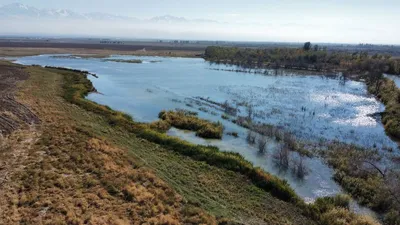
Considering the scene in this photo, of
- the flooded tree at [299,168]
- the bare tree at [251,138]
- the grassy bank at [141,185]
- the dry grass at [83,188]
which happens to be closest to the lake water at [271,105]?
the flooded tree at [299,168]

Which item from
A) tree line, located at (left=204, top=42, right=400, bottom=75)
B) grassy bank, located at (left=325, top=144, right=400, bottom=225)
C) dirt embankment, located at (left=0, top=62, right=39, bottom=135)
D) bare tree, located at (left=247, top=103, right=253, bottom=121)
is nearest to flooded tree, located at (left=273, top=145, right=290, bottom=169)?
grassy bank, located at (left=325, top=144, right=400, bottom=225)

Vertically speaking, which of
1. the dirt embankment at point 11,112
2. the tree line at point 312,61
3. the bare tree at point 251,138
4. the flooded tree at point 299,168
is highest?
the tree line at point 312,61

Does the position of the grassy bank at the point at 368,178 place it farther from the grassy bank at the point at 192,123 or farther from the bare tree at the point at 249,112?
the bare tree at the point at 249,112

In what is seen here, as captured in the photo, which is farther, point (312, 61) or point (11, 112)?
point (312, 61)

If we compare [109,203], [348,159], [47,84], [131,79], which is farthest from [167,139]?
[131,79]

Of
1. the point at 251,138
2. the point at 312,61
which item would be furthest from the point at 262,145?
the point at 312,61

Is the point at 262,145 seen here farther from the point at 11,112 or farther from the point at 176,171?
the point at 11,112
